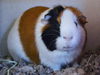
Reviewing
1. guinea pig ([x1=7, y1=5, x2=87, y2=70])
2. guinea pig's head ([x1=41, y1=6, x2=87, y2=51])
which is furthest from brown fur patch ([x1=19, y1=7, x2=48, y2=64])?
guinea pig's head ([x1=41, y1=6, x2=87, y2=51])

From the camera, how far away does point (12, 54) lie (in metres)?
1.56

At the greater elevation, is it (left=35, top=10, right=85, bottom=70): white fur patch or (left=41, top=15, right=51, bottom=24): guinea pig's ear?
(left=41, top=15, right=51, bottom=24): guinea pig's ear

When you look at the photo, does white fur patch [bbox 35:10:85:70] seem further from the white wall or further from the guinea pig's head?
the white wall

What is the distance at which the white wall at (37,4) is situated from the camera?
164cm

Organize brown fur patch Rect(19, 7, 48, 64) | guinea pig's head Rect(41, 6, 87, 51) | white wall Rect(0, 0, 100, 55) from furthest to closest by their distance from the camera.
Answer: white wall Rect(0, 0, 100, 55), brown fur patch Rect(19, 7, 48, 64), guinea pig's head Rect(41, 6, 87, 51)

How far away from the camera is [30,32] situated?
1.38 meters

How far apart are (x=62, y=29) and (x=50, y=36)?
82 mm

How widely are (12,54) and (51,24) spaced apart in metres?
0.42

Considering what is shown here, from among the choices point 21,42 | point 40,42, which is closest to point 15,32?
point 21,42

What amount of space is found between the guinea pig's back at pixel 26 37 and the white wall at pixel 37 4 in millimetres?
173

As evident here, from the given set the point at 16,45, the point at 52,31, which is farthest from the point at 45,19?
the point at 16,45

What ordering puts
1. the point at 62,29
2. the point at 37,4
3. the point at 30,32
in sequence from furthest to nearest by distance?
the point at 37,4
the point at 30,32
the point at 62,29

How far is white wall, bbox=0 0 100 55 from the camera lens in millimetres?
1639

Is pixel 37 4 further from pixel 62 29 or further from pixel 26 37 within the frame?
pixel 62 29
